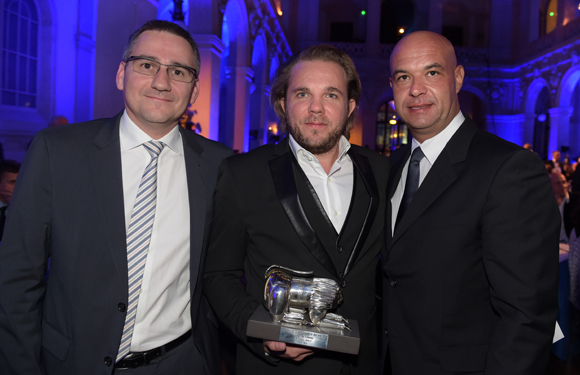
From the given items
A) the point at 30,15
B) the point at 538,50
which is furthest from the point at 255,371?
the point at 538,50

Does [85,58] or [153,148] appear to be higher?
[85,58]

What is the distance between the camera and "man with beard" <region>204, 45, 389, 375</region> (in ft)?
6.10

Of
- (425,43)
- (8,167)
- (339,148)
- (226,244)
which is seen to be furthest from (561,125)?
(8,167)

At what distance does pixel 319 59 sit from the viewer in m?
2.10

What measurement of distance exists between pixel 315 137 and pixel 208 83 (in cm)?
675

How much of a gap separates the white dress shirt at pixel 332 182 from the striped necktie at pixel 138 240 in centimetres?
73

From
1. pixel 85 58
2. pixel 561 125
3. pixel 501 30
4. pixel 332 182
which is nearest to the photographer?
pixel 332 182

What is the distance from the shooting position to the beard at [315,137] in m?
2.01

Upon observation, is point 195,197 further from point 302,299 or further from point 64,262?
point 302,299

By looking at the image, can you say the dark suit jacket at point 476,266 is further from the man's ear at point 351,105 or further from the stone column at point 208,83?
the stone column at point 208,83

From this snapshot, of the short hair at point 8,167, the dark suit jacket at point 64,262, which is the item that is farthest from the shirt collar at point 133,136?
the short hair at point 8,167

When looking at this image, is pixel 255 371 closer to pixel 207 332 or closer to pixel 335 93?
pixel 207 332

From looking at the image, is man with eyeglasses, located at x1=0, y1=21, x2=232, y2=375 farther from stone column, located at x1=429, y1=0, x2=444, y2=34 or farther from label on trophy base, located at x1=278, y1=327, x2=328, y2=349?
stone column, located at x1=429, y1=0, x2=444, y2=34

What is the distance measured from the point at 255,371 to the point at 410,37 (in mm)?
1750
